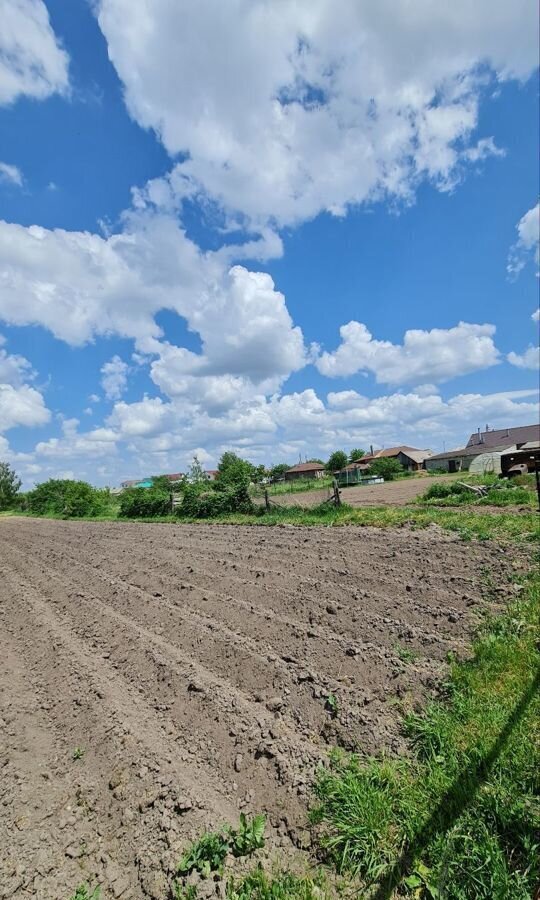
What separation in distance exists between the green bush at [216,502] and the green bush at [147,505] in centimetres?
259

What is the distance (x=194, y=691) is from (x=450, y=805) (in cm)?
234

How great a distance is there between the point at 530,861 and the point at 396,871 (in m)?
0.68

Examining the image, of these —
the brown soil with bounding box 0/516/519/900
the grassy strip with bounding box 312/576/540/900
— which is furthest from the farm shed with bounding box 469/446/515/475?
the grassy strip with bounding box 312/576/540/900

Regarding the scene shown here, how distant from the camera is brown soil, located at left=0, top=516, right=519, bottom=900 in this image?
2.57 m

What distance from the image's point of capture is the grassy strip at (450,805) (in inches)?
82.7

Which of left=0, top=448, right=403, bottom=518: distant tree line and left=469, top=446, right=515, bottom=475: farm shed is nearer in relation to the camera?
left=0, top=448, right=403, bottom=518: distant tree line

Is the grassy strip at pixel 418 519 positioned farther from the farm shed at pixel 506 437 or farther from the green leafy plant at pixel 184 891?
the farm shed at pixel 506 437

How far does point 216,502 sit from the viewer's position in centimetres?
1891

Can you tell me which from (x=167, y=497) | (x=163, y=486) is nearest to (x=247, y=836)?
(x=167, y=497)

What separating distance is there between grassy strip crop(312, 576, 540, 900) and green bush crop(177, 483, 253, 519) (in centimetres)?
1480

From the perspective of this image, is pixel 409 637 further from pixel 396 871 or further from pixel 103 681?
pixel 103 681

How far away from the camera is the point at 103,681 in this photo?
429 cm

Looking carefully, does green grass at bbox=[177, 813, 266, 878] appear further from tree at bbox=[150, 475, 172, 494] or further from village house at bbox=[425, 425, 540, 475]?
village house at bbox=[425, 425, 540, 475]

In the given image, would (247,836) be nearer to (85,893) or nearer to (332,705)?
(85,893)
